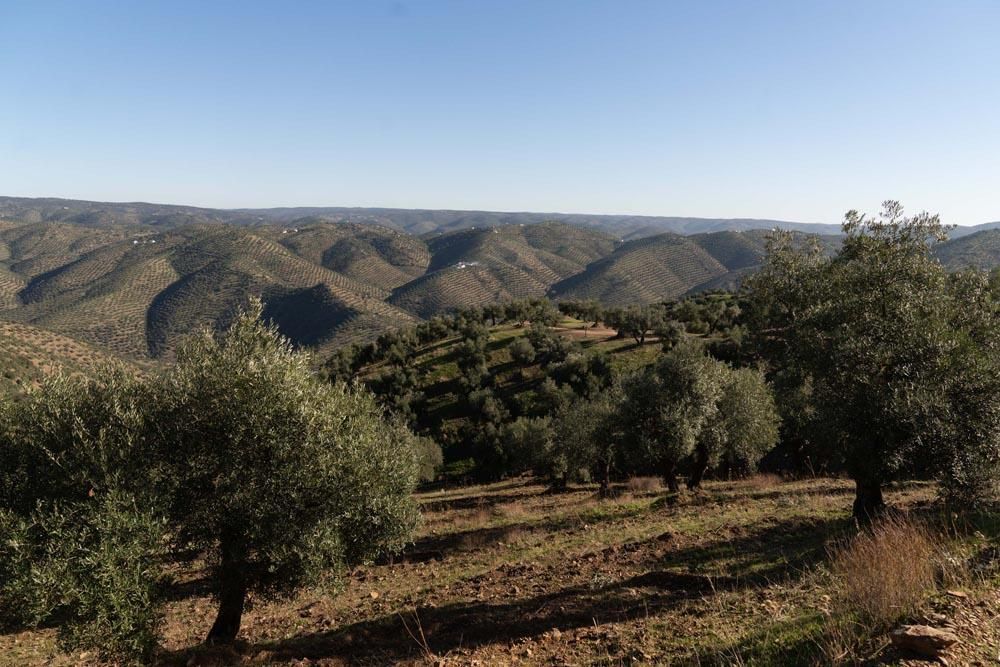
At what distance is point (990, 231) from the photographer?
196125 millimetres

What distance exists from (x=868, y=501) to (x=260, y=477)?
20.5 metres

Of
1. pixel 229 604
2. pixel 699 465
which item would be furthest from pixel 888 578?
pixel 699 465

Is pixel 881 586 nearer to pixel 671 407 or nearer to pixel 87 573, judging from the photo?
pixel 87 573

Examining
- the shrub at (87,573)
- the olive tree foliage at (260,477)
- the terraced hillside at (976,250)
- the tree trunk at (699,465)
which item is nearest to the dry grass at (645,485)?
the tree trunk at (699,465)

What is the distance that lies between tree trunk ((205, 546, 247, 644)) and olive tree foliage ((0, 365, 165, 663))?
6.78 ft

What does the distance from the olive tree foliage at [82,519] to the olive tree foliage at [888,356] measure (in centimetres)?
2018

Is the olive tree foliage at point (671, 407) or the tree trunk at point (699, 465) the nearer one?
the olive tree foliage at point (671, 407)

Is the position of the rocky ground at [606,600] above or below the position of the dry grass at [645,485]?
above

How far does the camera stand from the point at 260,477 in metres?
13.6

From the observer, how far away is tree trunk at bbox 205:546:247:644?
14.1 m

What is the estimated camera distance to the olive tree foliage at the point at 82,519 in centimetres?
1062

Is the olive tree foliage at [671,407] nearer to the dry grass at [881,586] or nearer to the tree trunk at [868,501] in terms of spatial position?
the tree trunk at [868,501]

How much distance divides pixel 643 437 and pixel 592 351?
213 feet

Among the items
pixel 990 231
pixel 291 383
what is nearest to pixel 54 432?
pixel 291 383
